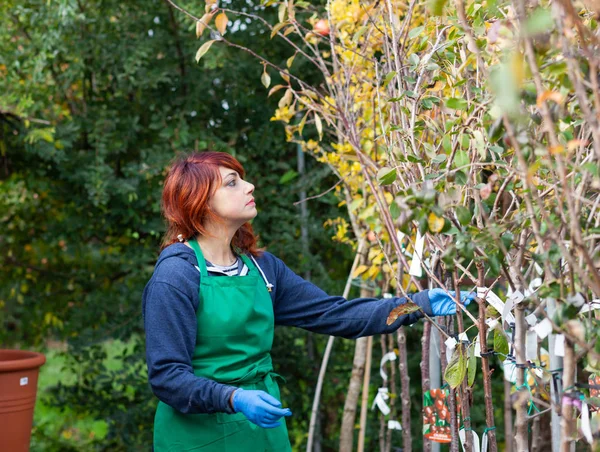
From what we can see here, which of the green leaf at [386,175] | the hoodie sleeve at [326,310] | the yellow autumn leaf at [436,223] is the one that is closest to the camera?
the yellow autumn leaf at [436,223]

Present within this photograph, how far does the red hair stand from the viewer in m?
2.08

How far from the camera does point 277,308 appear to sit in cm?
224

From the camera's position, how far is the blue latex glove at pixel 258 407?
1.70 m

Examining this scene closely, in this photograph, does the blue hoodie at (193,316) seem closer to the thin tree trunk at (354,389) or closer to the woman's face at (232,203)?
the woman's face at (232,203)

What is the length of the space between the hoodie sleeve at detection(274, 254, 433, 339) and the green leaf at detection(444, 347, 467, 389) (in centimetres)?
42

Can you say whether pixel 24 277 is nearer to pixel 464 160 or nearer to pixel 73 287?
pixel 73 287

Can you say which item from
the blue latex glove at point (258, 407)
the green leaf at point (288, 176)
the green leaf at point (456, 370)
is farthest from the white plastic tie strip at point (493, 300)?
the green leaf at point (288, 176)

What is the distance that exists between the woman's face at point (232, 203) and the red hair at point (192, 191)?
15 mm

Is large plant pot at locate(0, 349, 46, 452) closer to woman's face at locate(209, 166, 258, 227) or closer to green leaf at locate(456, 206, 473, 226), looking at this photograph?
woman's face at locate(209, 166, 258, 227)

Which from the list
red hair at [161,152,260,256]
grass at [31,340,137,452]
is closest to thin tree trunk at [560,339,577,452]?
red hair at [161,152,260,256]

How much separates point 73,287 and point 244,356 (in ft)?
8.22

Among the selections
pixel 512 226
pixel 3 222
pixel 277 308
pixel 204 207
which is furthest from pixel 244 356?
pixel 3 222

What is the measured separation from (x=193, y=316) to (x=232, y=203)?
33cm

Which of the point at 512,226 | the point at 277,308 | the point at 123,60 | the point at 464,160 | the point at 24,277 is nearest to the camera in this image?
the point at 464,160
